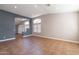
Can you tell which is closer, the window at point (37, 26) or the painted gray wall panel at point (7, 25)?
the painted gray wall panel at point (7, 25)

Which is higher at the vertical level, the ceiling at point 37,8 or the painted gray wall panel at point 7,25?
the ceiling at point 37,8

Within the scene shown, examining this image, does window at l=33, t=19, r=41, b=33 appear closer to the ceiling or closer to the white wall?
the white wall

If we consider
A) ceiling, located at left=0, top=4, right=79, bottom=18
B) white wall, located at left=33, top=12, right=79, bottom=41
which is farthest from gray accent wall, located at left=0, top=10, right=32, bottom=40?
white wall, located at left=33, top=12, right=79, bottom=41

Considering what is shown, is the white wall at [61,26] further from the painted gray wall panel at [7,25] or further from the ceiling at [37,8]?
the painted gray wall panel at [7,25]

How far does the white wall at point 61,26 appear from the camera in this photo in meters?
1.96

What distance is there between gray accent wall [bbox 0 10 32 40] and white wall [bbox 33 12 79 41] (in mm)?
742

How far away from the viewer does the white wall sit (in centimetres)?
196

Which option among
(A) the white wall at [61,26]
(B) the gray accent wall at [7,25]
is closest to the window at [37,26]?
(A) the white wall at [61,26]

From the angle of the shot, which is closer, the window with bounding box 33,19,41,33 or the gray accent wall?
the gray accent wall

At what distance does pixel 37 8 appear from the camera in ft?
6.68

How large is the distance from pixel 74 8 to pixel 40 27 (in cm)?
97

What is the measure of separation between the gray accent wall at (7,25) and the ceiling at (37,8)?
0.41 ft
